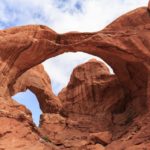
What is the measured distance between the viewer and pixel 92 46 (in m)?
23.6

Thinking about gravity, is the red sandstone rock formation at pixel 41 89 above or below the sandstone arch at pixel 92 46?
below

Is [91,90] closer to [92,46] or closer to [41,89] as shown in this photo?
[41,89]

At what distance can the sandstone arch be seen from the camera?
73.4ft

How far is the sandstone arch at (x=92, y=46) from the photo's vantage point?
22359 mm

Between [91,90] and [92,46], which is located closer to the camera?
[92,46]

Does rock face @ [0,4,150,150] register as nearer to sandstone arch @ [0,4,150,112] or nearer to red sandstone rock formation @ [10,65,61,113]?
sandstone arch @ [0,4,150,112]

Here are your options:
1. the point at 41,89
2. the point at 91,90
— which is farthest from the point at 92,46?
the point at 41,89

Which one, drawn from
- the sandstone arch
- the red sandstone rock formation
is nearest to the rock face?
the sandstone arch

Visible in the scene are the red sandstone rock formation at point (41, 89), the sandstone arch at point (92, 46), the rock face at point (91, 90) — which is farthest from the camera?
the red sandstone rock formation at point (41, 89)

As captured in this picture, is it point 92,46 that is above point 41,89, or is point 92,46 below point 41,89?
above

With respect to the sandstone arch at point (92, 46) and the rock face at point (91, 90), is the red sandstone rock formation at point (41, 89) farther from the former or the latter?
the sandstone arch at point (92, 46)

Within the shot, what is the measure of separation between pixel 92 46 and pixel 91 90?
21.2 feet

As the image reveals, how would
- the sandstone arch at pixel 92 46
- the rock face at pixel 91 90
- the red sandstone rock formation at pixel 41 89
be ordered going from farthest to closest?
the red sandstone rock formation at pixel 41 89, the sandstone arch at pixel 92 46, the rock face at pixel 91 90

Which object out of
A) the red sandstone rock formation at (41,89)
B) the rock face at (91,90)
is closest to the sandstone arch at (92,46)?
the rock face at (91,90)
